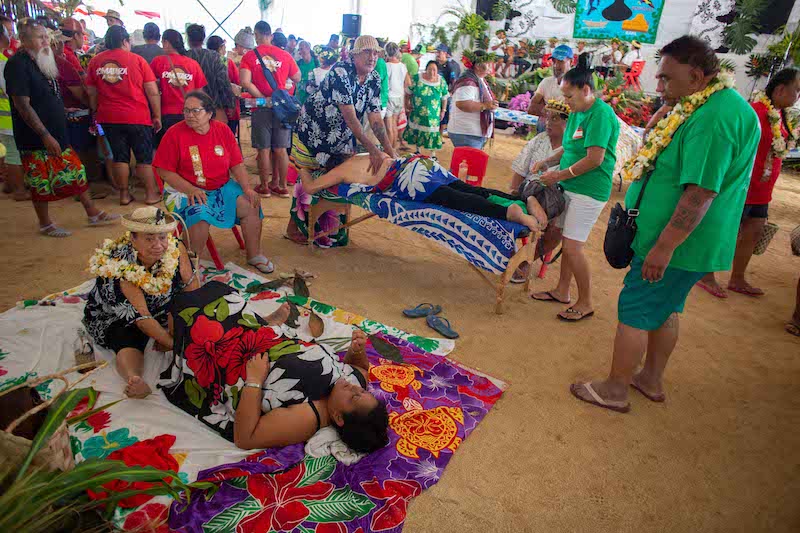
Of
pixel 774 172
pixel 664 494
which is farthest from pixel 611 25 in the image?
pixel 664 494

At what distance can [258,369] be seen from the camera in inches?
78.0

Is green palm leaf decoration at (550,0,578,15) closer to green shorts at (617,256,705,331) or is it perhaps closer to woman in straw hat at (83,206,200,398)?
green shorts at (617,256,705,331)

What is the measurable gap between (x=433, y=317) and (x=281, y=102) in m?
3.21

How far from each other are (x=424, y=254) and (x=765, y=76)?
9.14 meters

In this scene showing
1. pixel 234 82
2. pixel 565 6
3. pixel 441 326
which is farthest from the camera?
pixel 565 6

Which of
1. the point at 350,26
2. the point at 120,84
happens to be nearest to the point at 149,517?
the point at 120,84

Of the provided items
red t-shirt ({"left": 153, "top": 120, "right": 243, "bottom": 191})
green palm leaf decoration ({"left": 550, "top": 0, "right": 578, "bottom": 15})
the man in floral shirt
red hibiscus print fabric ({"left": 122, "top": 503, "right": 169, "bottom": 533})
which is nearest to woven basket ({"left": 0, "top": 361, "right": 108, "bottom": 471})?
red hibiscus print fabric ({"left": 122, "top": 503, "right": 169, "bottom": 533})

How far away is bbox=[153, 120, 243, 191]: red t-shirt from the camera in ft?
11.3

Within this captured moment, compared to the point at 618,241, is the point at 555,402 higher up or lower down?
lower down

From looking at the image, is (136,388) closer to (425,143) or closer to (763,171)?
(763,171)

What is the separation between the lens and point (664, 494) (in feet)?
7.06

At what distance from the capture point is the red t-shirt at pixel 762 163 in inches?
139

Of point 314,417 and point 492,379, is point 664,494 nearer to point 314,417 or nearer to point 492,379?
point 492,379

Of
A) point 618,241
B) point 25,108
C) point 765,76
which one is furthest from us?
point 765,76
